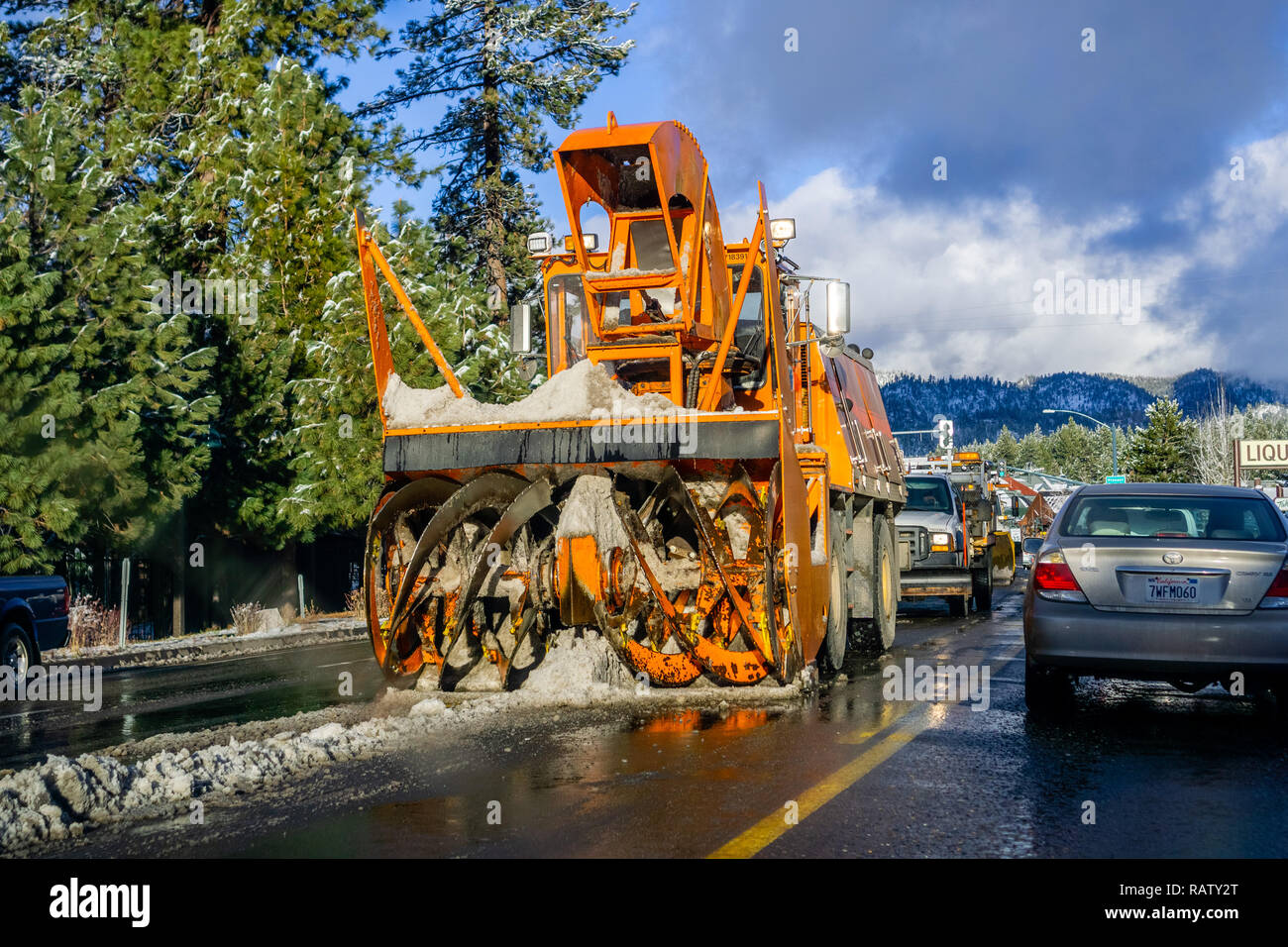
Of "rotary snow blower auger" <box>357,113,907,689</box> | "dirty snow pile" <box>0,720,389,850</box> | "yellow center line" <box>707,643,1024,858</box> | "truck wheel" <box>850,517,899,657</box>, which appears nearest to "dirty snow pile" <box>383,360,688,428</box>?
"rotary snow blower auger" <box>357,113,907,689</box>

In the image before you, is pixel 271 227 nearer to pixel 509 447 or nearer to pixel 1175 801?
pixel 509 447

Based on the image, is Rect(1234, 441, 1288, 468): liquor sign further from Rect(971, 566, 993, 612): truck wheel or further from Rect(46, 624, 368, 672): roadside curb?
Rect(46, 624, 368, 672): roadside curb

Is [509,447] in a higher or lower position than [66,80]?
lower

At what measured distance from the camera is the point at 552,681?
9.04 meters

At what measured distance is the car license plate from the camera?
24.3 feet

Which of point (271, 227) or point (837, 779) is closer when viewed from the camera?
point (837, 779)

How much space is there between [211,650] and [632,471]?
34.2ft

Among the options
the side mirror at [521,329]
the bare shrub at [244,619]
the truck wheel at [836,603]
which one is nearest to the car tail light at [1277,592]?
the truck wheel at [836,603]

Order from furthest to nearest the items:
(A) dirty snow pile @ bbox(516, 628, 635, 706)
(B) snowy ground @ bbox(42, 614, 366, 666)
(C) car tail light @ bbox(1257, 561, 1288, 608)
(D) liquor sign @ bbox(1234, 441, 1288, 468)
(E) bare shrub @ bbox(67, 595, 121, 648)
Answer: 1. (D) liquor sign @ bbox(1234, 441, 1288, 468)
2. (E) bare shrub @ bbox(67, 595, 121, 648)
3. (B) snowy ground @ bbox(42, 614, 366, 666)
4. (A) dirty snow pile @ bbox(516, 628, 635, 706)
5. (C) car tail light @ bbox(1257, 561, 1288, 608)

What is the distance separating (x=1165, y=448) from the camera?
3083 inches

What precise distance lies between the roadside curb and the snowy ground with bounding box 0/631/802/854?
6968mm

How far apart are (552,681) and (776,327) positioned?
10.8 ft

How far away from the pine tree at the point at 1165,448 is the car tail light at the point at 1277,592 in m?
75.0

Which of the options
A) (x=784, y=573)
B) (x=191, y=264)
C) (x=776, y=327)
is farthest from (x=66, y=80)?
(x=784, y=573)
